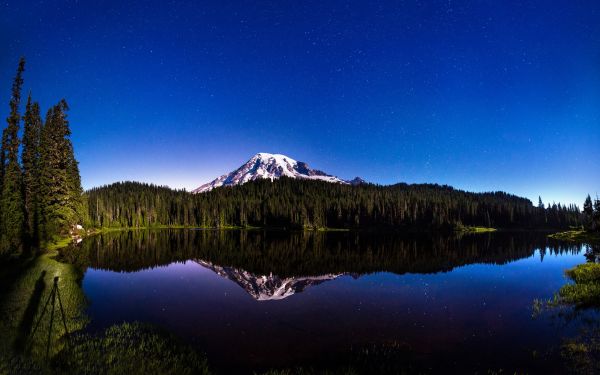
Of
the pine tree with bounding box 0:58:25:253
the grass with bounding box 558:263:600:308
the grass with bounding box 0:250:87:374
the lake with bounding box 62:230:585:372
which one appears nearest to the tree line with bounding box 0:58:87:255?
the pine tree with bounding box 0:58:25:253

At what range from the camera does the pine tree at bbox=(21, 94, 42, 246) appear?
5628 centimetres

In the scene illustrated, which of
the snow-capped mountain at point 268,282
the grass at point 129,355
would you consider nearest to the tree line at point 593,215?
the snow-capped mountain at point 268,282

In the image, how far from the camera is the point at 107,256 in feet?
197

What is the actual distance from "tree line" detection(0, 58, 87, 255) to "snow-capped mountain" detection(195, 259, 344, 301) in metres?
29.6

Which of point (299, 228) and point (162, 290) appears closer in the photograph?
point (162, 290)

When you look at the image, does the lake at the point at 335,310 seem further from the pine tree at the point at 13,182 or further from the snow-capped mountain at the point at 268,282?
the pine tree at the point at 13,182

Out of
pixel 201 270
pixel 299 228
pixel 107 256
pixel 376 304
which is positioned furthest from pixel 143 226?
pixel 376 304

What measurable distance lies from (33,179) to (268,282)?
46010mm

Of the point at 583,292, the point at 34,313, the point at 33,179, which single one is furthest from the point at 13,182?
Answer: the point at 583,292

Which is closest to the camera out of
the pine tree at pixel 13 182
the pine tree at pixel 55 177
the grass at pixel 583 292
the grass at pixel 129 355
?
the grass at pixel 129 355

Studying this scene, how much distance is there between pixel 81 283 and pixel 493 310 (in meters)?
37.2

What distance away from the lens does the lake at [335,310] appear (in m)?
18.7

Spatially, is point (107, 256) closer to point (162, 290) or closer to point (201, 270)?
point (201, 270)

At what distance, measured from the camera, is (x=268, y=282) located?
40250mm
